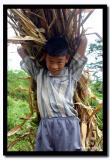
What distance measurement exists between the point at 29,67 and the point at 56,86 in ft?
0.42

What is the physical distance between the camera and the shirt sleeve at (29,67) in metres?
1.25

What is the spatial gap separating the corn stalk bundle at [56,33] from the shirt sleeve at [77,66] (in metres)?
0.02

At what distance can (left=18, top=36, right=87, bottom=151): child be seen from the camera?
4.05ft

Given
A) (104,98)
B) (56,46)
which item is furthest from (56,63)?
(104,98)

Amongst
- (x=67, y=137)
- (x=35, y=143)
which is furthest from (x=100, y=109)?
(x=35, y=143)

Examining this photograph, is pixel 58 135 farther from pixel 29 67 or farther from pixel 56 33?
pixel 56 33

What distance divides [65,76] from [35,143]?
0.94ft

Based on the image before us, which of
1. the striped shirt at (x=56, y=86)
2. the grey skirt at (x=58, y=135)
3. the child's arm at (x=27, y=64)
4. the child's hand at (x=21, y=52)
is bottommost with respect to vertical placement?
the grey skirt at (x=58, y=135)

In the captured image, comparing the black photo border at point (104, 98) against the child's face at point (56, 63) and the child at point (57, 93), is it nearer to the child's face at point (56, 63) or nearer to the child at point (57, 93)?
the child at point (57, 93)

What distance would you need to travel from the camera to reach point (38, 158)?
1243mm

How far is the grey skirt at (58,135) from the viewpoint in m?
1.23

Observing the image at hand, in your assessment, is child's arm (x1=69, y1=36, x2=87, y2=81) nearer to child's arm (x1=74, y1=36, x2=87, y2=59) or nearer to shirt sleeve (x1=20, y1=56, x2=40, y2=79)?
child's arm (x1=74, y1=36, x2=87, y2=59)

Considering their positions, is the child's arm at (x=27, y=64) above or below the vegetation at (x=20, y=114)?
above

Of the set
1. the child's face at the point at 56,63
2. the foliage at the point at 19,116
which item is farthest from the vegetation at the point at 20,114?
the child's face at the point at 56,63
